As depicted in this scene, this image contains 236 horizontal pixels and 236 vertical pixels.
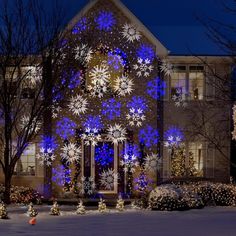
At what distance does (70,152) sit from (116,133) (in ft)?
6.70

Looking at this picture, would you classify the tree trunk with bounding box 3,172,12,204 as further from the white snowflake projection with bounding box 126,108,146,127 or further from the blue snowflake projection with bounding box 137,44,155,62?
the blue snowflake projection with bounding box 137,44,155,62

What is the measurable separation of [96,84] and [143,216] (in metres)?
8.42

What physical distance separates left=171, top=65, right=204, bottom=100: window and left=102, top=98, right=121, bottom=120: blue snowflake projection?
2396 millimetres

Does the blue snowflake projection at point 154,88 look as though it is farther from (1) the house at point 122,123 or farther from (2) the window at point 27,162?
(2) the window at point 27,162

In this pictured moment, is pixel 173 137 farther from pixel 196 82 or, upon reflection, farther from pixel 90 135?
pixel 90 135

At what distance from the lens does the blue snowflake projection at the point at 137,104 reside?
76.8 feet

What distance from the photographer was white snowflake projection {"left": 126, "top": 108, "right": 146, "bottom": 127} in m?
23.4

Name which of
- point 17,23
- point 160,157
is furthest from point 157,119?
point 17,23

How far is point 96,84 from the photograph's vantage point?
917 inches

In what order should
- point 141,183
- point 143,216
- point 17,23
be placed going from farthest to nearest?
point 141,183
point 17,23
point 143,216

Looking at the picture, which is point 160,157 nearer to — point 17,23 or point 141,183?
point 141,183

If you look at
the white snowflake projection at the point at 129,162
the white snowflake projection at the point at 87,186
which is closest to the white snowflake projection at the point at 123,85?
the white snowflake projection at the point at 129,162

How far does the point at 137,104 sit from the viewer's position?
23.4 m

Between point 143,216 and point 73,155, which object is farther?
point 73,155
